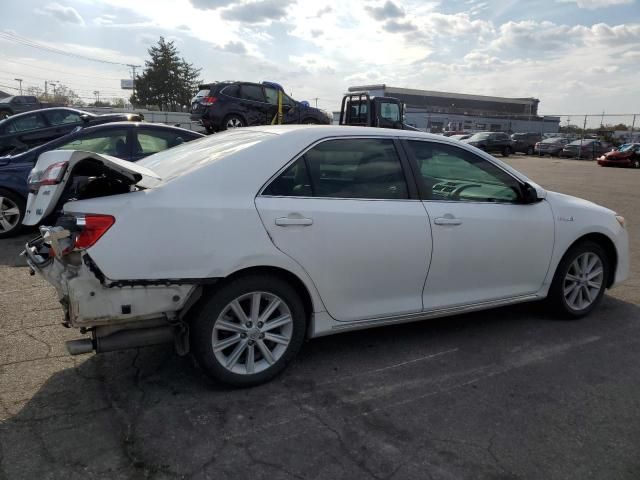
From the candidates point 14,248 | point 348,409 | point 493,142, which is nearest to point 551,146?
point 493,142

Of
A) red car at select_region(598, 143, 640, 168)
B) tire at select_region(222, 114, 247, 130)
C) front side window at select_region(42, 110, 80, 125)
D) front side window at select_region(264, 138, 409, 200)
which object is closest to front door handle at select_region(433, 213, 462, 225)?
front side window at select_region(264, 138, 409, 200)

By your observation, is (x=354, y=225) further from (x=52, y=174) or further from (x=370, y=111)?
(x=370, y=111)

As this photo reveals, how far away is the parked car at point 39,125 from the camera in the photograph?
1120 centimetres

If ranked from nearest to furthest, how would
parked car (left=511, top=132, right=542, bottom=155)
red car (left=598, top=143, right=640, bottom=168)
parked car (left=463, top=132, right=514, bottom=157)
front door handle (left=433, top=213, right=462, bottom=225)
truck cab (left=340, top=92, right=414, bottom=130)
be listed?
front door handle (left=433, top=213, right=462, bottom=225)
truck cab (left=340, top=92, right=414, bottom=130)
red car (left=598, top=143, right=640, bottom=168)
parked car (left=463, top=132, right=514, bottom=157)
parked car (left=511, top=132, right=542, bottom=155)

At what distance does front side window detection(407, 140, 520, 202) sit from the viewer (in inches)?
154

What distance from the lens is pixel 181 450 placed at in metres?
2.68

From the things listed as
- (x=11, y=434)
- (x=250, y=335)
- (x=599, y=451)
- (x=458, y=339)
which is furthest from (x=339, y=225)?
(x=11, y=434)

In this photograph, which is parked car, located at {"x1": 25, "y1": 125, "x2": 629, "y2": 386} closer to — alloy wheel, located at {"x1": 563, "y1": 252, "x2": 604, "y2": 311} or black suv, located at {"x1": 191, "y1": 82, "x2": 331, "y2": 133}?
alloy wheel, located at {"x1": 563, "y1": 252, "x2": 604, "y2": 311}

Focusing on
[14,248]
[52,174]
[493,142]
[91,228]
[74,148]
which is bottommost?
[14,248]

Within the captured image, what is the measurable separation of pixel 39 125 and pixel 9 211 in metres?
5.77

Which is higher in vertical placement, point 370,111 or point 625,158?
point 370,111

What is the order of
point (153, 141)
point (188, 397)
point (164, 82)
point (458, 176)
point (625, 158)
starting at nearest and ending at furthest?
point (188, 397) < point (458, 176) < point (153, 141) < point (625, 158) < point (164, 82)

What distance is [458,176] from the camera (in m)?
4.12

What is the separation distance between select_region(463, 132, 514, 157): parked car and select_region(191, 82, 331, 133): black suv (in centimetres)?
1761
